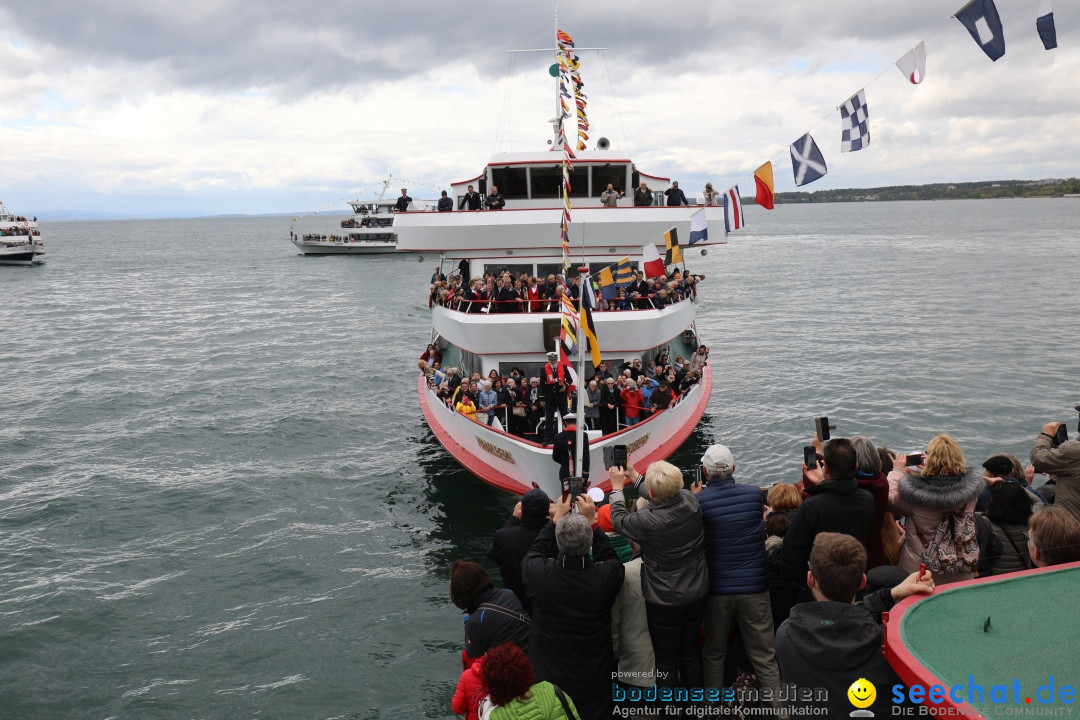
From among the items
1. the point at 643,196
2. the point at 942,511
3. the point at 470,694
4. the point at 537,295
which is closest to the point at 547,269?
the point at 537,295

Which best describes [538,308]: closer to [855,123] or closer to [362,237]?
[855,123]

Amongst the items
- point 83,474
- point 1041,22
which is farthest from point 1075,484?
point 83,474

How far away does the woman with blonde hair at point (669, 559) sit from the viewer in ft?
16.5

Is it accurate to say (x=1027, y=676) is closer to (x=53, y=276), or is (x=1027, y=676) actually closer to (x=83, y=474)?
(x=83, y=474)

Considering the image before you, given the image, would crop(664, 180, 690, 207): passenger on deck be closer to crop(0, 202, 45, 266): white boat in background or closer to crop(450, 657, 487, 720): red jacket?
crop(450, 657, 487, 720): red jacket

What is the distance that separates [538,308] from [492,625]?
11.4m

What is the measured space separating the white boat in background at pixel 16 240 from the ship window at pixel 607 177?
77.3 metres

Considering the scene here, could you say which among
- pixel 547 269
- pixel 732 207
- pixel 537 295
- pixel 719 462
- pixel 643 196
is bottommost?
pixel 719 462

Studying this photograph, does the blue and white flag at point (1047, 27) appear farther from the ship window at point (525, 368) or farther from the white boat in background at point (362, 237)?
the white boat in background at point (362, 237)

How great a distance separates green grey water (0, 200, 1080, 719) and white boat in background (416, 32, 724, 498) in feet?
5.67

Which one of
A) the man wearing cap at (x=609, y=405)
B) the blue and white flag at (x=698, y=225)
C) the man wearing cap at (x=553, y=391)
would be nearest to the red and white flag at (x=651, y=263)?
the blue and white flag at (x=698, y=225)

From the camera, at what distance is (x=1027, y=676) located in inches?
133

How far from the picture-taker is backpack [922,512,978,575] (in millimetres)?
5121

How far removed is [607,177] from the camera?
766 inches
